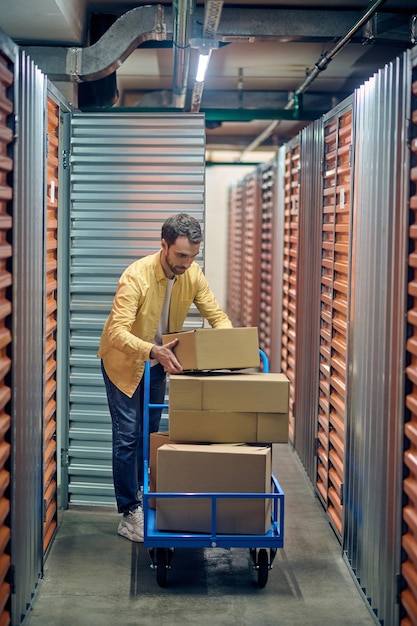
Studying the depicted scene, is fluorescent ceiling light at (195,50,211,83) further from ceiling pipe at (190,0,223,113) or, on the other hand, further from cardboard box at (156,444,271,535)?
cardboard box at (156,444,271,535)

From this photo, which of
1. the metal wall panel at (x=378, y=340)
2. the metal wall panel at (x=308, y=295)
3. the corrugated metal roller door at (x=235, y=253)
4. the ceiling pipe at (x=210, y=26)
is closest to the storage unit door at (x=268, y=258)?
the metal wall panel at (x=308, y=295)

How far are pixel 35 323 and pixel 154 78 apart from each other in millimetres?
8524

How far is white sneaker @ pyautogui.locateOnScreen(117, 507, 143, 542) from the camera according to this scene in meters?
5.90

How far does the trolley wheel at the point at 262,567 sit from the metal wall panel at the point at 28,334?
4.30 feet

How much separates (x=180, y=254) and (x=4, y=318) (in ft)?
4.55

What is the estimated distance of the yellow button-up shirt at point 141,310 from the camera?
5.40m

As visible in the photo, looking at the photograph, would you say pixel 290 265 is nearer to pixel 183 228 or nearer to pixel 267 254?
pixel 267 254

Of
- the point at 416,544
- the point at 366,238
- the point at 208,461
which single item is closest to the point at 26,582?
the point at 208,461

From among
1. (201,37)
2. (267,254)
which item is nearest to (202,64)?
(201,37)

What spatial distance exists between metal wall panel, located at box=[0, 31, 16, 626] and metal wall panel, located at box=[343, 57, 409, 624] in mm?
1898

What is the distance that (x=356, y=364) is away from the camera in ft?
17.4

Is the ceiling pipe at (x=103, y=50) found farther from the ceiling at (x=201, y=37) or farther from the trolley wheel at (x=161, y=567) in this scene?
the trolley wheel at (x=161, y=567)

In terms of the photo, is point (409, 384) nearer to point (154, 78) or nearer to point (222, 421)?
point (222, 421)

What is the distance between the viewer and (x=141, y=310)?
5613 millimetres
